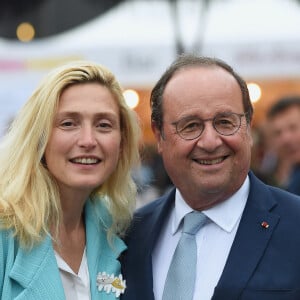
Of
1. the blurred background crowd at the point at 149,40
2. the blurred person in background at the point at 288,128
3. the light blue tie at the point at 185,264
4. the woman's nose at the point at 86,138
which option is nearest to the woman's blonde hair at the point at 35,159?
the woman's nose at the point at 86,138

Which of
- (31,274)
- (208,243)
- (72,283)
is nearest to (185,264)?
(208,243)

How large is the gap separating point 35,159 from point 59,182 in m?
0.14

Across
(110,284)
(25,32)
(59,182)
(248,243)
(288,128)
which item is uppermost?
(25,32)

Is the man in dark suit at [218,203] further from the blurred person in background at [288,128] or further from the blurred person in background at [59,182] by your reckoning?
the blurred person in background at [288,128]

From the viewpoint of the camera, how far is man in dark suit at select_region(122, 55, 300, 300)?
2.59 metres

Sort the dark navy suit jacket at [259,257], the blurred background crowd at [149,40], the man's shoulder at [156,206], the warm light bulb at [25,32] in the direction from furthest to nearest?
the warm light bulb at [25,32] → the blurred background crowd at [149,40] → the man's shoulder at [156,206] → the dark navy suit jacket at [259,257]

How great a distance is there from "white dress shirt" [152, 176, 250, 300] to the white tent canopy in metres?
3.19

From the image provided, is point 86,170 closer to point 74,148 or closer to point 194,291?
point 74,148

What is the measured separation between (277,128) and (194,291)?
9.12 ft

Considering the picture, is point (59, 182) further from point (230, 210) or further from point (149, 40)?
point (149, 40)

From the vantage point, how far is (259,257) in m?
2.62

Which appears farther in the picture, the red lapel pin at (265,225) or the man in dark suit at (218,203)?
the red lapel pin at (265,225)

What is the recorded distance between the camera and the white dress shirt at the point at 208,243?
270 cm

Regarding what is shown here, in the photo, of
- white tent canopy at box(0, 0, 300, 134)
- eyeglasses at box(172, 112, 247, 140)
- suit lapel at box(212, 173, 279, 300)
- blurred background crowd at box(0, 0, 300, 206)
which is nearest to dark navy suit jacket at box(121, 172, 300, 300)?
suit lapel at box(212, 173, 279, 300)
